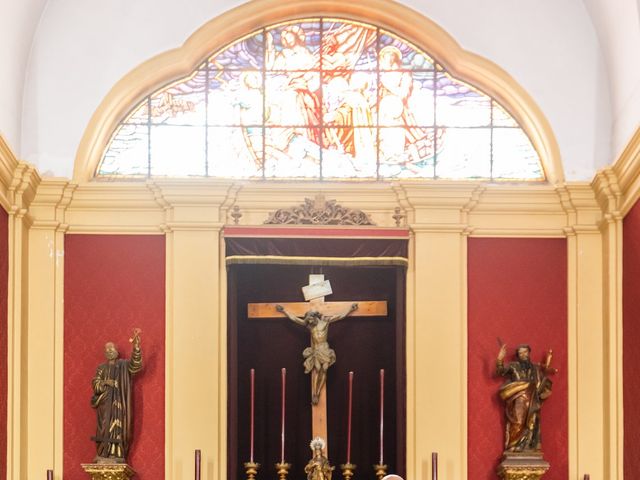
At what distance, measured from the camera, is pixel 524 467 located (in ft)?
40.3

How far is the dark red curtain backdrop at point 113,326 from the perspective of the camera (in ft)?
41.3

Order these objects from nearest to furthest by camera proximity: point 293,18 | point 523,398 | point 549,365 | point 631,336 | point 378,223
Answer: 1. point 631,336
2. point 523,398
3. point 549,365
4. point 378,223
5. point 293,18

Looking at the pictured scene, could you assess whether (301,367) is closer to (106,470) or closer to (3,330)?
(106,470)

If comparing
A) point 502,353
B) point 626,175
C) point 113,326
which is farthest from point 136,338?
point 626,175

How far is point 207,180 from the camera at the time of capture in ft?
42.1

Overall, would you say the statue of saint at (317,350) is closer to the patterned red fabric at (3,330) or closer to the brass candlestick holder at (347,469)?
the brass candlestick holder at (347,469)

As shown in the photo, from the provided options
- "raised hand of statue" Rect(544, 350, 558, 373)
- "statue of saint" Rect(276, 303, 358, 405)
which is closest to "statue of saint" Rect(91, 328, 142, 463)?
"statue of saint" Rect(276, 303, 358, 405)

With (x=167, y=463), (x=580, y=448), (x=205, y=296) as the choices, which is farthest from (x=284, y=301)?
(x=580, y=448)

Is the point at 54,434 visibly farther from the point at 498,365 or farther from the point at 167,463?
the point at 498,365

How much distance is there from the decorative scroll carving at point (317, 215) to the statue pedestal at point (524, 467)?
2.34 metres

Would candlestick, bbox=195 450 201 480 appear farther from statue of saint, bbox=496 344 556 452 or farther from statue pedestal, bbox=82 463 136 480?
statue of saint, bbox=496 344 556 452

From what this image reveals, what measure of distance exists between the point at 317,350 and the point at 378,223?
4.01ft

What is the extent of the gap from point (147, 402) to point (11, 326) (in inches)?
51.8

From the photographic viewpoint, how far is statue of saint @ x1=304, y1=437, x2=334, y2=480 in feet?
39.8
